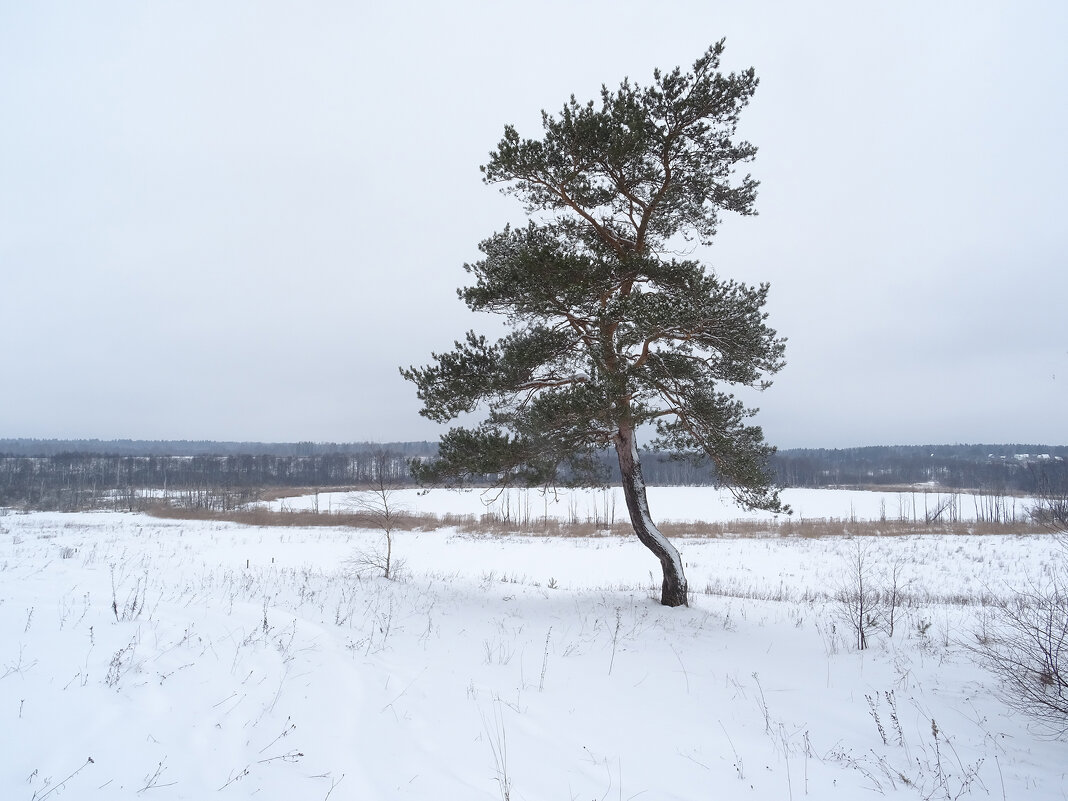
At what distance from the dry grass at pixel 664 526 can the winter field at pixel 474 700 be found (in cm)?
2463

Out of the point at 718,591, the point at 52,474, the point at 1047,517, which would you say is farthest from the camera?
the point at 52,474

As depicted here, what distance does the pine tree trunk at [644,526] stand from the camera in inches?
406

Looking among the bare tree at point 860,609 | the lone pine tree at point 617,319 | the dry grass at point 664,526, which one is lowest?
the dry grass at point 664,526

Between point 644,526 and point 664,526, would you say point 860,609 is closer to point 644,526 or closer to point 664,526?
point 644,526

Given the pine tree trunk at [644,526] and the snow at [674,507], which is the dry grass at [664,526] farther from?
the pine tree trunk at [644,526]

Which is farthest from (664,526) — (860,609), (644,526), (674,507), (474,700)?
(474,700)

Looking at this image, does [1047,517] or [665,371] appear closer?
[1047,517]

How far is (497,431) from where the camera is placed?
9922mm

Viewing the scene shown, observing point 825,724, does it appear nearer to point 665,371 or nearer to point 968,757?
point 968,757

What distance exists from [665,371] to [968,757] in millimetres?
6543

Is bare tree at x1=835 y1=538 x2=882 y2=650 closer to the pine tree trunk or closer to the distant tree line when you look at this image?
the pine tree trunk

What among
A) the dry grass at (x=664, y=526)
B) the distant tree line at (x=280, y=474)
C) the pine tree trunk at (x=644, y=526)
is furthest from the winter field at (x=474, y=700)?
the distant tree line at (x=280, y=474)

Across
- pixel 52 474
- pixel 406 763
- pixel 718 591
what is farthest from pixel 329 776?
pixel 52 474

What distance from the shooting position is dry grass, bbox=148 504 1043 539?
33344 mm
